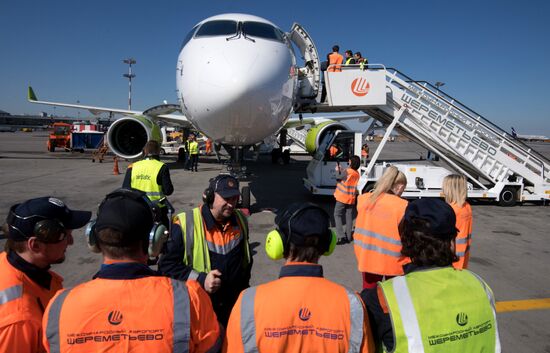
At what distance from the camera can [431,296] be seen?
59.5 inches

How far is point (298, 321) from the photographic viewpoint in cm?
143

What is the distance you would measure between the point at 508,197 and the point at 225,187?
412 inches

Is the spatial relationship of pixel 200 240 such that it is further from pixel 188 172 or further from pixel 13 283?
pixel 188 172

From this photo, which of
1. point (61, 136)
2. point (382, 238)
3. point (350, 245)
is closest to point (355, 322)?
point (382, 238)

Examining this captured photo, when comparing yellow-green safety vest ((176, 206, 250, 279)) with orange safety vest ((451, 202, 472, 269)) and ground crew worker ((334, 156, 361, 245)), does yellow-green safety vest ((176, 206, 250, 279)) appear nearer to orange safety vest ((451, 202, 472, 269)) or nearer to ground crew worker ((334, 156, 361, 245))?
orange safety vest ((451, 202, 472, 269))

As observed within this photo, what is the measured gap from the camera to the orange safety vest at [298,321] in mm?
1425

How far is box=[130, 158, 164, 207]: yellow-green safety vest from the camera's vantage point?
4.84 m

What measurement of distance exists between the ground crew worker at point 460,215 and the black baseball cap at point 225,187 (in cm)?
214

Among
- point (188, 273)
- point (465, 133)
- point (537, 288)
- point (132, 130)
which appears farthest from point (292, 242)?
point (132, 130)

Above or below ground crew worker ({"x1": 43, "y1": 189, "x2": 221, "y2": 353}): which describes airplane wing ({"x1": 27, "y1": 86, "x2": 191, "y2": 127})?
above

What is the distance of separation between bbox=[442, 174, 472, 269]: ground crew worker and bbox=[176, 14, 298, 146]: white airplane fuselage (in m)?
3.01

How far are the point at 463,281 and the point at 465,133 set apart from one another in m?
9.75

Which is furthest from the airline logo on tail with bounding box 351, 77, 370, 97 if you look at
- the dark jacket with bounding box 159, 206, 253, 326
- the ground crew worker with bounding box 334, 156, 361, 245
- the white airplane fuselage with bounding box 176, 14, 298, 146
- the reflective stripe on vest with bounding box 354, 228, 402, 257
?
the dark jacket with bounding box 159, 206, 253, 326

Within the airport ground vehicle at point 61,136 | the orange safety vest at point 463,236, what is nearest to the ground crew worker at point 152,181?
the orange safety vest at point 463,236
